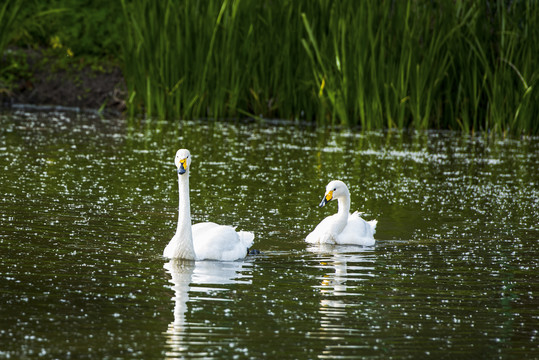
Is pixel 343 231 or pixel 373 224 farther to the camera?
pixel 373 224

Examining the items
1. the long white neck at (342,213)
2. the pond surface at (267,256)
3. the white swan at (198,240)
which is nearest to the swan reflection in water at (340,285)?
the pond surface at (267,256)

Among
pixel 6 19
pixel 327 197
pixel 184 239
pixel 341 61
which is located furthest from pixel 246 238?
pixel 6 19

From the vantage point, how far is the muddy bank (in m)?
22.3

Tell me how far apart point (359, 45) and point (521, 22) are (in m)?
2.78

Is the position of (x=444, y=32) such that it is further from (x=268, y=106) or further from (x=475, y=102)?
(x=268, y=106)

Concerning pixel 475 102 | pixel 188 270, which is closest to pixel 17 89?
pixel 475 102

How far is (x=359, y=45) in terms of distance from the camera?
17.6 metres

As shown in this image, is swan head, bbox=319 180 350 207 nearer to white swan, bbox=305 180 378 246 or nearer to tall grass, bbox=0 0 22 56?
white swan, bbox=305 180 378 246

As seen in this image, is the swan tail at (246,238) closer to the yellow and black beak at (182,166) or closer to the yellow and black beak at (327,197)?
the yellow and black beak at (182,166)

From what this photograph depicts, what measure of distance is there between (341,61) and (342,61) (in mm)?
110

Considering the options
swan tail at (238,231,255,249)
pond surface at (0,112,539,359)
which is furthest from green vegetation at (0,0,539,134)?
swan tail at (238,231,255,249)

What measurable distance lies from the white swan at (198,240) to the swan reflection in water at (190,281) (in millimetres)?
63

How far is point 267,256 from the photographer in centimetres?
838

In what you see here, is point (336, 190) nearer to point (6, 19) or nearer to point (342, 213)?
point (342, 213)
